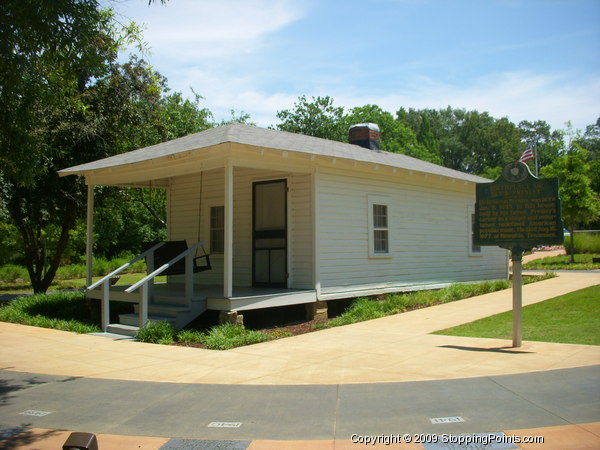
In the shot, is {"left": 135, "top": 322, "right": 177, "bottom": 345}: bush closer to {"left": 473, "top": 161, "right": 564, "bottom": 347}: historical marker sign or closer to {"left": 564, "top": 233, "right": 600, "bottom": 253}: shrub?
{"left": 473, "top": 161, "right": 564, "bottom": 347}: historical marker sign

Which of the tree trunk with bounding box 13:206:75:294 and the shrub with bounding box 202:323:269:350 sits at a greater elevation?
the tree trunk with bounding box 13:206:75:294

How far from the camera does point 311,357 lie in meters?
8.23

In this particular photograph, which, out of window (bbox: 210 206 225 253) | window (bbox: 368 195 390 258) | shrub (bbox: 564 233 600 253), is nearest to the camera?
window (bbox: 368 195 390 258)

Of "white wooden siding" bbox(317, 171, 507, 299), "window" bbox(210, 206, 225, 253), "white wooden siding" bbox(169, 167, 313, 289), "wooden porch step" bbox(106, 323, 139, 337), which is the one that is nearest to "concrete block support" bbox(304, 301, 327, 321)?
"white wooden siding" bbox(317, 171, 507, 299)

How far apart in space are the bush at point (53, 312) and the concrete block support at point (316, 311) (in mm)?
4381

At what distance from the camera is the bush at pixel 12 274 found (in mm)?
29516

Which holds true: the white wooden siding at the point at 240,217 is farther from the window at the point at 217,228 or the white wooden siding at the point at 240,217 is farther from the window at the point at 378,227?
the window at the point at 378,227

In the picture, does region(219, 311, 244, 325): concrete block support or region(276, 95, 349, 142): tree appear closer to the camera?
region(219, 311, 244, 325): concrete block support

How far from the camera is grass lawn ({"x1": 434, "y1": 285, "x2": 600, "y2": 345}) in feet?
29.0

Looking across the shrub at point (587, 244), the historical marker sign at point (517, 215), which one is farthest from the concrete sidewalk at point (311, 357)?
the shrub at point (587, 244)

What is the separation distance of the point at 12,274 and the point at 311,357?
26764 millimetres

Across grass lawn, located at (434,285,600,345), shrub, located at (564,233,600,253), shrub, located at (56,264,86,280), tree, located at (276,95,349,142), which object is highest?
tree, located at (276,95,349,142)

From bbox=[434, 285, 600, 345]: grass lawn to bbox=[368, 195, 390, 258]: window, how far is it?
11.2 ft

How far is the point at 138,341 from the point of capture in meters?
10.0
